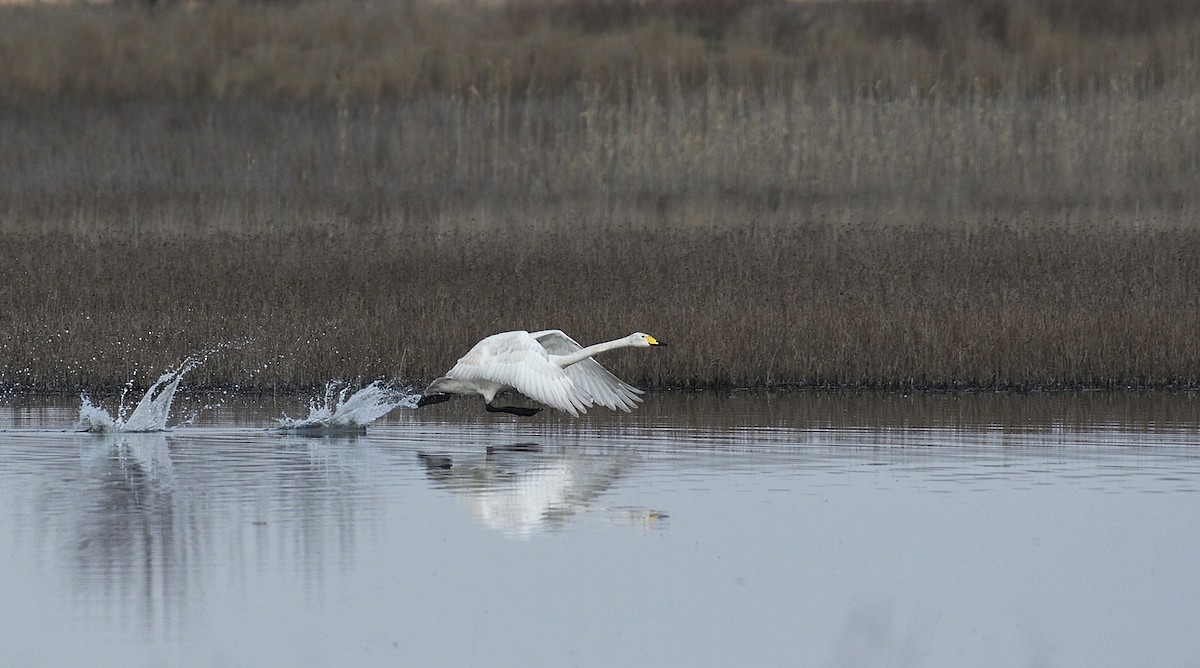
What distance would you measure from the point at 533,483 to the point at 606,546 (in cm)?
194

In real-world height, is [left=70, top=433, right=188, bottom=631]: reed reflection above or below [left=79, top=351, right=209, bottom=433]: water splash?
below

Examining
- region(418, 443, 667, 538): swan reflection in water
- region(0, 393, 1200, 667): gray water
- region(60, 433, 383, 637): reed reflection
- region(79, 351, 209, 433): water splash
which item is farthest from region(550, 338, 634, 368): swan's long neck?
region(79, 351, 209, 433): water splash

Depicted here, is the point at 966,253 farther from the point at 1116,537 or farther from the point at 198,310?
the point at 1116,537

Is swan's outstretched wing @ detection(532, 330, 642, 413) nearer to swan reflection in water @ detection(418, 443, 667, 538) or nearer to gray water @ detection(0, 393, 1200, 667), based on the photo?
gray water @ detection(0, 393, 1200, 667)

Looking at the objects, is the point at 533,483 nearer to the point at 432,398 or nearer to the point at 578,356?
the point at 578,356

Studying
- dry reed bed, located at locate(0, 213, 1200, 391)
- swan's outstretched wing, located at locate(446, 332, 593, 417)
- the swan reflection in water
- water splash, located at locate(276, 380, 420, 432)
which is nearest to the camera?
the swan reflection in water

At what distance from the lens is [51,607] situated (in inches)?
278

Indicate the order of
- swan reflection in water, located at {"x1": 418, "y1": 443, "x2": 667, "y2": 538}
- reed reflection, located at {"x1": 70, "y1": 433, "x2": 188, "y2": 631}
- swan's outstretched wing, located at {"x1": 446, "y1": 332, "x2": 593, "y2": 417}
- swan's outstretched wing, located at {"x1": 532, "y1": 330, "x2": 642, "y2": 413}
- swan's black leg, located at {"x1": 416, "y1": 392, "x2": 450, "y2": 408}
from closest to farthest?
reed reflection, located at {"x1": 70, "y1": 433, "x2": 188, "y2": 631}
swan reflection in water, located at {"x1": 418, "y1": 443, "x2": 667, "y2": 538}
swan's outstretched wing, located at {"x1": 446, "y1": 332, "x2": 593, "y2": 417}
swan's outstretched wing, located at {"x1": 532, "y1": 330, "x2": 642, "y2": 413}
swan's black leg, located at {"x1": 416, "y1": 392, "x2": 450, "y2": 408}

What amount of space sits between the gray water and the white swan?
318mm

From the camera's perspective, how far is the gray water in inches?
260

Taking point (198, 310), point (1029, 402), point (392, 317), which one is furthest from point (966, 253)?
point (198, 310)

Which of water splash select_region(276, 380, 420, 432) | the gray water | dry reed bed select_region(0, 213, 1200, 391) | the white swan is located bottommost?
the gray water

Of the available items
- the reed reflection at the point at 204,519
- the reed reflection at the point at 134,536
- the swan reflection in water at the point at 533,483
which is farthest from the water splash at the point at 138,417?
the swan reflection in water at the point at 533,483

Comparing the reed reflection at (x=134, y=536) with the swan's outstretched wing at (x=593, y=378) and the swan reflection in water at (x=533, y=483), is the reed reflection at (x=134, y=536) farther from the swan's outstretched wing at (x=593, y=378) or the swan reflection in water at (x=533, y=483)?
the swan's outstretched wing at (x=593, y=378)
